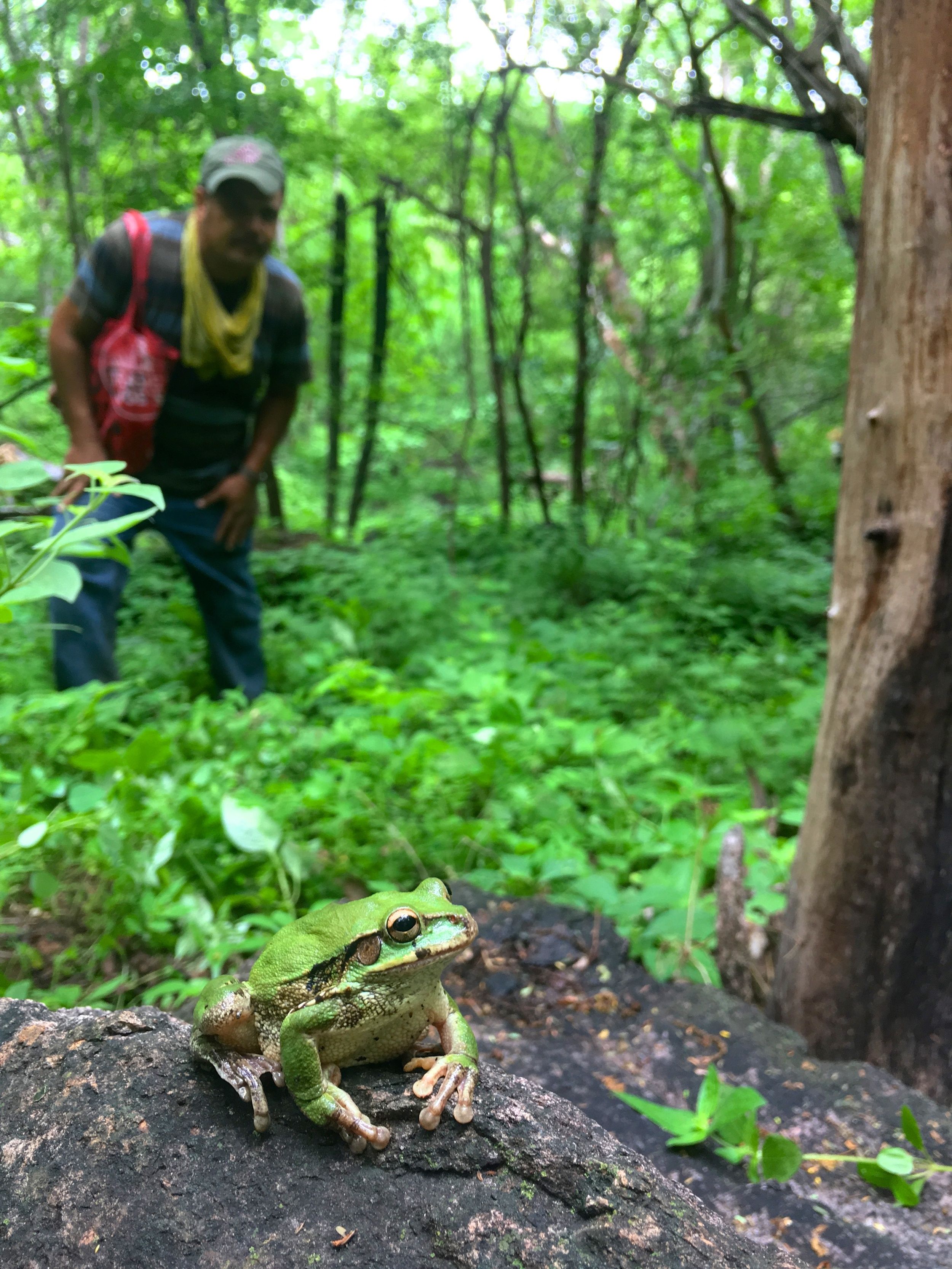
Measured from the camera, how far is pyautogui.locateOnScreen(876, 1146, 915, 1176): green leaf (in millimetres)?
1778

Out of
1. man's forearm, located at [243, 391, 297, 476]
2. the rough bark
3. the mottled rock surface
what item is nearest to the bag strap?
man's forearm, located at [243, 391, 297, 476]

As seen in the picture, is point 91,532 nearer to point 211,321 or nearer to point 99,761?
point 99,761

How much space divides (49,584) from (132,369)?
9.02 ft

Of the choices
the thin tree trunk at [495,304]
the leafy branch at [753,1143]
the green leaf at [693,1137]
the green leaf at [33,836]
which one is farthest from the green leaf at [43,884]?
the thin tree trunk at [495,304]

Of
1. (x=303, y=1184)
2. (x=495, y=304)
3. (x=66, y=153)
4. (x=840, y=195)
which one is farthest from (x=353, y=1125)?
(x=495, y=304)

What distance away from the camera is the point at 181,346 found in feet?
12.9

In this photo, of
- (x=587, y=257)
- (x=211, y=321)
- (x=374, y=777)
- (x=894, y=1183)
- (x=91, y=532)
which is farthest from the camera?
(x=587, y=257)

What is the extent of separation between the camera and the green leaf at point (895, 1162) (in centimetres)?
178

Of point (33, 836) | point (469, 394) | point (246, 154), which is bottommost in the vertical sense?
point (33, 836)

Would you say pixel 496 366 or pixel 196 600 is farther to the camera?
pixel 496 366

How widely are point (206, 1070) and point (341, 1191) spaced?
1.02ft

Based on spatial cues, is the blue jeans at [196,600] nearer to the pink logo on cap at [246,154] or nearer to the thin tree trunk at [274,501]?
the pink logo on cap at [246,154]

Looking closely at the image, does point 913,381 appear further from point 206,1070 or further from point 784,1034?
point 206,1070

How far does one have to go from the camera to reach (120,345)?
152 inches
